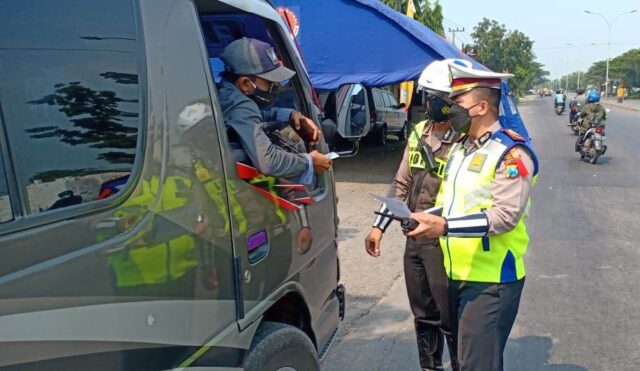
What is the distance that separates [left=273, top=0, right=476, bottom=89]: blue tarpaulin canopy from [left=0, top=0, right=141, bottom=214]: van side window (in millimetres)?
8690

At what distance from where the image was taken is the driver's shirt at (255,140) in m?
2.19

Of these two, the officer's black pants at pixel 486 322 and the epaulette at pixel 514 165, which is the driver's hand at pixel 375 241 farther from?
the epaulette at pixel 514 165

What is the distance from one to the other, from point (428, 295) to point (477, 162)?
113 cm

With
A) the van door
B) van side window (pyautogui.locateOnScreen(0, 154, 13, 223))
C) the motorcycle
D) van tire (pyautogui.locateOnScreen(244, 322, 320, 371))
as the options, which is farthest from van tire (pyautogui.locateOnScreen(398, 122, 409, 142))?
van side window (pyautogui.locateOnScreen(0, 154, 13, 223))

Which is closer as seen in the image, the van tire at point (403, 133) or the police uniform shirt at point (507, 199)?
the police uniform shirt at point (507, 199)

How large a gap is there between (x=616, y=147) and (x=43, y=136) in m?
16.6

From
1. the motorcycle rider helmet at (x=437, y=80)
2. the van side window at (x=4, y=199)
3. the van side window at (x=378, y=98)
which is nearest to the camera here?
the van side window at (x=4, y=199)

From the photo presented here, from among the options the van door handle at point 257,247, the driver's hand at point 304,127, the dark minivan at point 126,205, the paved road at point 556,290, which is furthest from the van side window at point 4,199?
the paved road at point 556,290

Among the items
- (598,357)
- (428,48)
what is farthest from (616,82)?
(598,357)

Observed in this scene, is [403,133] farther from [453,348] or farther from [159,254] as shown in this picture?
[159,254]

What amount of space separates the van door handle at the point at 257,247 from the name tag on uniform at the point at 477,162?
93cm

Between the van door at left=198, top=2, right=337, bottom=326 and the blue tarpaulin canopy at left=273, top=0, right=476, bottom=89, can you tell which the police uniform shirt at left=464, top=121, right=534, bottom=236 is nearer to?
the van door at left=198, top=2, right=337, bottom=326

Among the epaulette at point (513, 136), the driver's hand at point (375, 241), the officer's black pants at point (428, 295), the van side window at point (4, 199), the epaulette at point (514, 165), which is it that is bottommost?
the officer's black pants at point (428, 295)

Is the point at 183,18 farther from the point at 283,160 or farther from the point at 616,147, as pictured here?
the point at 616,147
